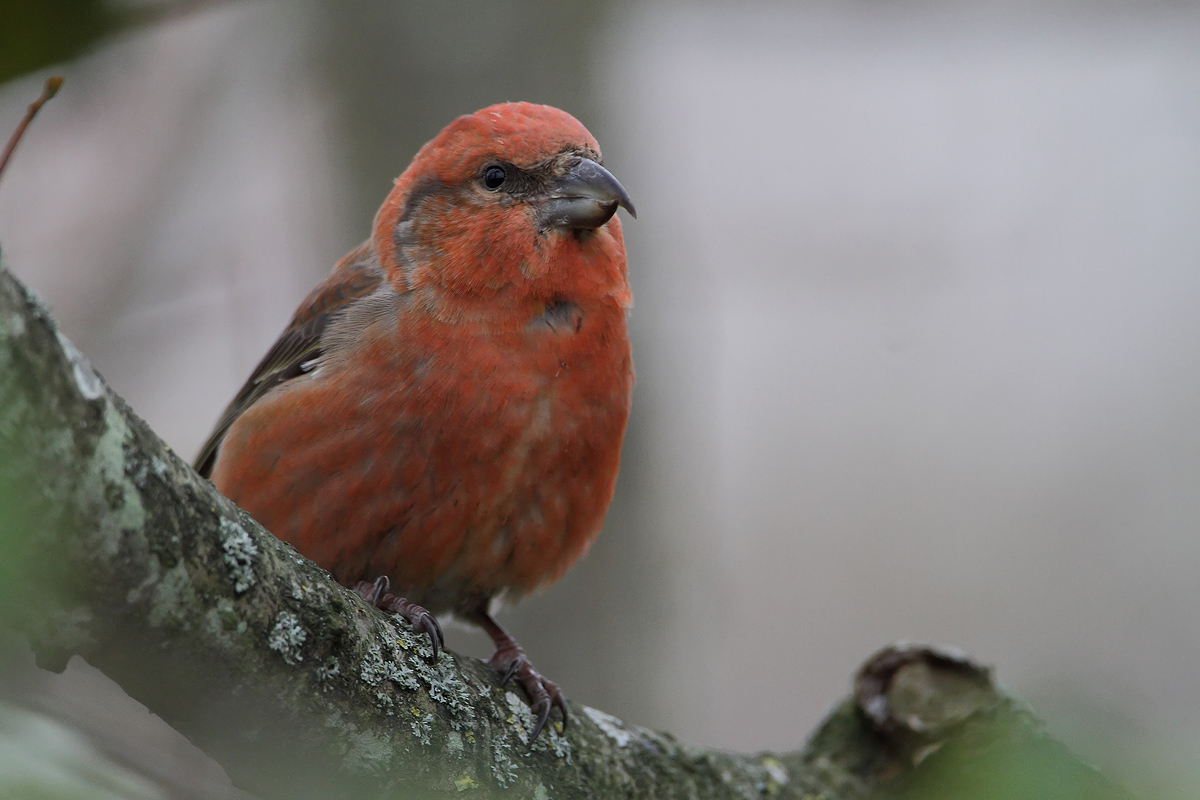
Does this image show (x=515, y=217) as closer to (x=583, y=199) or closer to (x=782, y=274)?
(x=583, y=199)

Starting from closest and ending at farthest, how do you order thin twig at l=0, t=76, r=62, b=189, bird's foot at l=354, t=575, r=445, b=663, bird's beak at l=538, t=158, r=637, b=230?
thin twig at l=0, t=76, r=62, b=189
bird's foot at l=354, t=575, r=445, b=663
bird's beak at l=538, t=158, r=637, b=230

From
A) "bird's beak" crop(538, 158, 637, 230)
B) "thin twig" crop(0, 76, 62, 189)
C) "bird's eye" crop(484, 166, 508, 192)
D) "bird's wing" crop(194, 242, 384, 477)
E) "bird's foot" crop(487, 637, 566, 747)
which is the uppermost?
"bird's eye" crop(484, 166, 508, 192)

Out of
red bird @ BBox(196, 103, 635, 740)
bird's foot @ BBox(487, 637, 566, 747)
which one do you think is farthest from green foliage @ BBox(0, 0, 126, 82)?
bird's foot @ BBox(487, 637, 566, 747)

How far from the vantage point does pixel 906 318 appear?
8.27m

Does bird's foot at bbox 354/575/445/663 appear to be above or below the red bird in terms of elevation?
below

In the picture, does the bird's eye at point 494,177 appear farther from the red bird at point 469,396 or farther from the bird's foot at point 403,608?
the bird's foot at point 403,608

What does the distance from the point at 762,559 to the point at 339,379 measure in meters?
7.00

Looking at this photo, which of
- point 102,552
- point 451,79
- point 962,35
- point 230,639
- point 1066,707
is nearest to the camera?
point 1066,707

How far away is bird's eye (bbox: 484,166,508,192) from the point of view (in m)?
3.38

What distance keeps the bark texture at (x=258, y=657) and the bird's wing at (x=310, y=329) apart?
4.09ft

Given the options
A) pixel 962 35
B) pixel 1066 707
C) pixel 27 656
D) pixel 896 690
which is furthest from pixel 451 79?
pixel 1066 707

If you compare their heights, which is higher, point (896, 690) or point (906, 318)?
point (906, 318)

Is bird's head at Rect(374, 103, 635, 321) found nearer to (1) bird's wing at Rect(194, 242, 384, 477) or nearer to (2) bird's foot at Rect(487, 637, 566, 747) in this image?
(1) bird's wing at Rect(194, 242, 384, 477)

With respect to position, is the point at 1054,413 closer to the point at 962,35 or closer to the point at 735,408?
the point at 735,408
